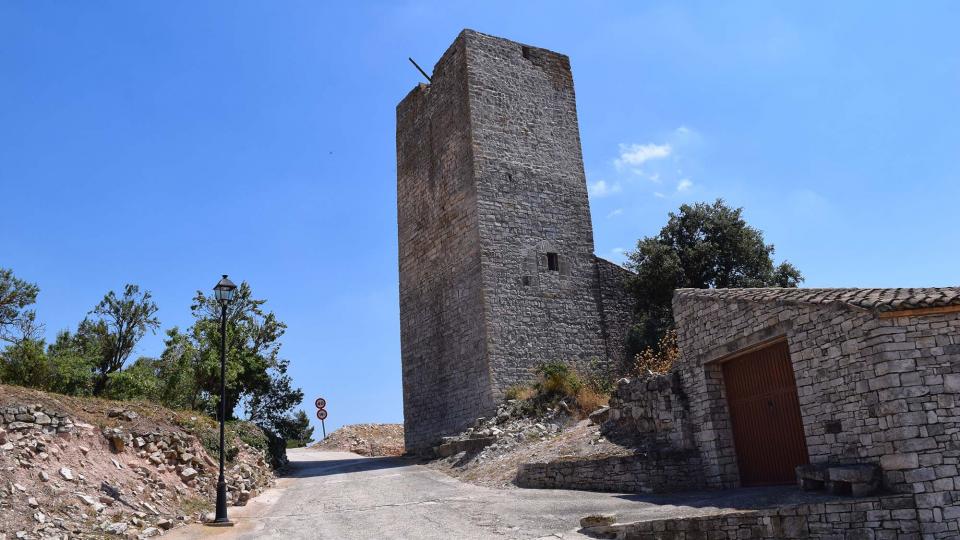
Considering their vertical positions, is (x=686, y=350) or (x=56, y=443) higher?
(x=686, y=350)

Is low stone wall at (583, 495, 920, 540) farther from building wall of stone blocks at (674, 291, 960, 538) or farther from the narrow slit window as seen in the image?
the narrow slit window

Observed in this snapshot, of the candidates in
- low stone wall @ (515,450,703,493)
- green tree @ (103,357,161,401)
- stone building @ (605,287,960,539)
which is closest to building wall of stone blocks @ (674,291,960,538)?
stone building @ (605,287,960,539)

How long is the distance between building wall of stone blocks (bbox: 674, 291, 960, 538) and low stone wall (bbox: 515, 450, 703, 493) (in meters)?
2.48

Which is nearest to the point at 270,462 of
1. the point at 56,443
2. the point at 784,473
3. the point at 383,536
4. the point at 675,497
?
the point at 56,443

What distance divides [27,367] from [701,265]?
18.0 metres

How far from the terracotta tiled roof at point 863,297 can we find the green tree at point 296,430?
20.6 m

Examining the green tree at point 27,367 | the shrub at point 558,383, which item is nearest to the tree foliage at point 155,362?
the green tree at point 27,367

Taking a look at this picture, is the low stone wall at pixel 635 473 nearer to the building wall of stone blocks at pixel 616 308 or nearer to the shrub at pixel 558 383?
the shrub at pixel 558 383

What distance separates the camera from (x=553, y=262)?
20969 millimetres

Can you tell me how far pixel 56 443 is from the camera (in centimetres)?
962

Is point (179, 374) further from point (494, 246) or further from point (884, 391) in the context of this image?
point (884, 391)

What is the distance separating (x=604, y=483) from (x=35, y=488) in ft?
28.4

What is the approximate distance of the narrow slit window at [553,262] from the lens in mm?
20828

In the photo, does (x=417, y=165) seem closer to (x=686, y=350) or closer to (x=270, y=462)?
(x=270, y=462)
